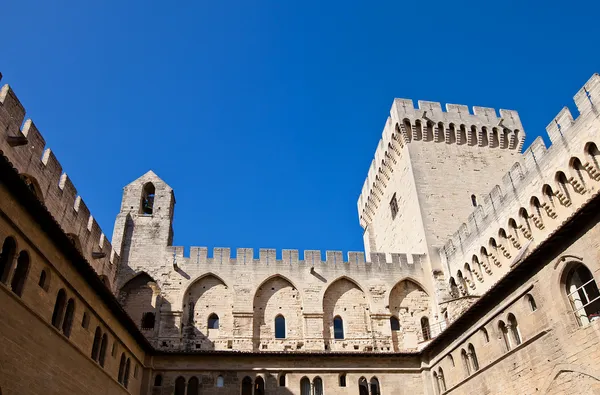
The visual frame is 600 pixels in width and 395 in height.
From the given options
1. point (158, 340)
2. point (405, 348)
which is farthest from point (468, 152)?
point (158, 340)

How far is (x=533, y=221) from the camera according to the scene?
57.5 feet

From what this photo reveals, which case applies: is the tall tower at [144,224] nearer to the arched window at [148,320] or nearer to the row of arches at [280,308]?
the row of arches at [280,308]

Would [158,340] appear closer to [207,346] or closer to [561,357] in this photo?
[207,346]

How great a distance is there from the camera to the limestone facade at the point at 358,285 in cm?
1243

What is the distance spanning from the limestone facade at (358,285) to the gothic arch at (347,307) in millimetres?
69

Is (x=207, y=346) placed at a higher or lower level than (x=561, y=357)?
higher

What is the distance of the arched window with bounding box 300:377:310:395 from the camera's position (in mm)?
20655

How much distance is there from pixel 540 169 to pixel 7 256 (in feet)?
51.6

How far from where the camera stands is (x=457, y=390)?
18438 mm

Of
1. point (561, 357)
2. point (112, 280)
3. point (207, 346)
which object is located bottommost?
point (561, 357)

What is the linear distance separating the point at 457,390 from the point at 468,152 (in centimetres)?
1386

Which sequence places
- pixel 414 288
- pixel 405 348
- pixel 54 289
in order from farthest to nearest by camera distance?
pixel 414 288 < pixel 405 348 < pixel 54 289

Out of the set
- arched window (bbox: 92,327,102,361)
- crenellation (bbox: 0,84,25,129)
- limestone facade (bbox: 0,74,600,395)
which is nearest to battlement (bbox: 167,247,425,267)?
limestone facade (bbox: 0,74,600,395)

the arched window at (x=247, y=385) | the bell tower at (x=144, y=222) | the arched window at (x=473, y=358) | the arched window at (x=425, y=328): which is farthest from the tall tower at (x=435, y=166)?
the bell tower at (x=144, y=222)
